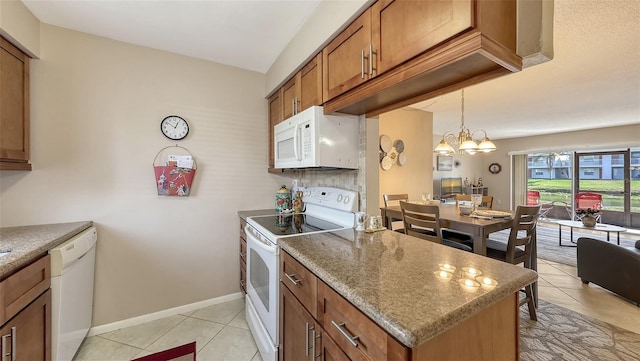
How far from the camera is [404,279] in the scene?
88 centimetres

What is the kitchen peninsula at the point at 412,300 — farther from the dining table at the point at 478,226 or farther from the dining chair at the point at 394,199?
the dining chair at the point at 394,199

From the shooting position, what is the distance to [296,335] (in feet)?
3.95

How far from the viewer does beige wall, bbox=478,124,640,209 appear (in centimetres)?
567

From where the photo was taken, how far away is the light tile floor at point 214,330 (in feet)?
5.97

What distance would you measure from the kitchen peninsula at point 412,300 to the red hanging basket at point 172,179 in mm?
1534

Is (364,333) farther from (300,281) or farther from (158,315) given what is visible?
(158,315)

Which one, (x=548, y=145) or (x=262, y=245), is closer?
(x=262, y=245)

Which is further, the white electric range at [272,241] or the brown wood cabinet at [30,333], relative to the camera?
the white electric range at [272,241]

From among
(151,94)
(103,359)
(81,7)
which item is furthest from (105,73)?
(103,359)

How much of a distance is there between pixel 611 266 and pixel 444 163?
15.7ft

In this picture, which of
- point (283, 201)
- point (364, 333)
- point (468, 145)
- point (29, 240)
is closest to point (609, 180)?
point (468, 145)

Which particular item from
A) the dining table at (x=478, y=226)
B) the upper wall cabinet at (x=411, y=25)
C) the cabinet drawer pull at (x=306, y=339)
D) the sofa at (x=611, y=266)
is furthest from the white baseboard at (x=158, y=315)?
the sofa at (x=611, y=266)

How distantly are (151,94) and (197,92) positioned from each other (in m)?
0.37

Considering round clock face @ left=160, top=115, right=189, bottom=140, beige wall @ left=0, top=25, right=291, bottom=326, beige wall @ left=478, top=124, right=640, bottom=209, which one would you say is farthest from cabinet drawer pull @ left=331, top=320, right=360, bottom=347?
beige wall @ left=478, top=124, right=640, bottom=209
